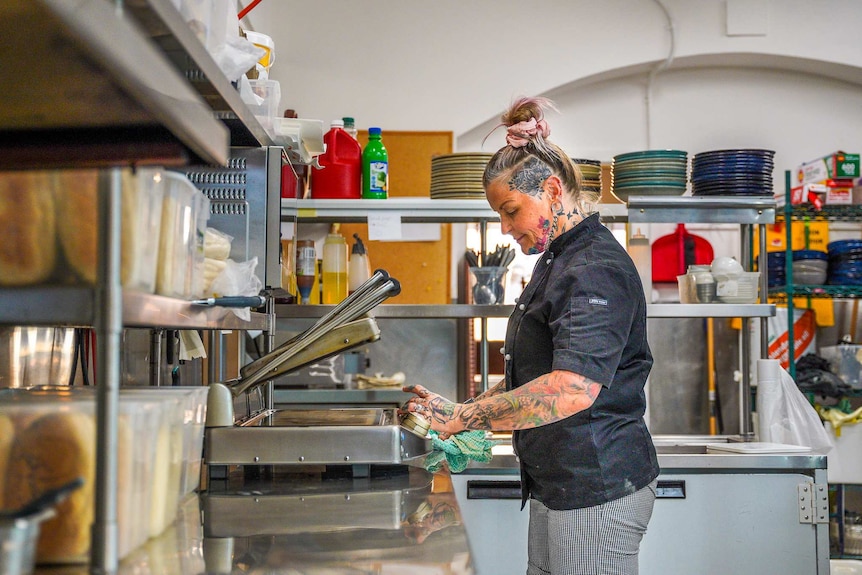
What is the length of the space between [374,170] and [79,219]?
2.21 metres

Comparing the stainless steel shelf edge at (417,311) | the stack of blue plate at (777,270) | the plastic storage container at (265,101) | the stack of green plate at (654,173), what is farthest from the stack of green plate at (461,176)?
the stack of blue plate at (777,270)

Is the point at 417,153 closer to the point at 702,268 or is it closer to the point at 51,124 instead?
the point at 702,268

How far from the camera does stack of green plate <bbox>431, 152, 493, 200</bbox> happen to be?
3162mm

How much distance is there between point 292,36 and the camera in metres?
5.36

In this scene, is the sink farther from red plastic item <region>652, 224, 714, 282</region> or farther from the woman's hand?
red plastic item <region>652, 224, 714, 282</region>

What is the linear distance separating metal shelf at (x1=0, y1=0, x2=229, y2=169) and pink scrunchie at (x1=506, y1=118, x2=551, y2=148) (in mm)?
1004

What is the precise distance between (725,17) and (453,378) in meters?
2.88

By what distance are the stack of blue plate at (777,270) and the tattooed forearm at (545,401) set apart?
10.9 feet

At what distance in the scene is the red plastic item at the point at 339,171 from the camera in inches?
126

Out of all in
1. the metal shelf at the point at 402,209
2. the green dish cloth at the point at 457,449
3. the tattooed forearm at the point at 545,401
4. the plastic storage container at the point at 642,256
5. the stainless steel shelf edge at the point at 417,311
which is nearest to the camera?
the tattooed forearm at the point at 545,401

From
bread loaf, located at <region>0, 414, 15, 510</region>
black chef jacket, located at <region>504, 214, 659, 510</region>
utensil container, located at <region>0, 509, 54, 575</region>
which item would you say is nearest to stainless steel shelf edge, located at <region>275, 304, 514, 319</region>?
black chef jacket, located at <region>504, 214, 659, 510</region>

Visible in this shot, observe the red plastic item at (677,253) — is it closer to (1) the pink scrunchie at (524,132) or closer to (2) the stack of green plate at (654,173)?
(2) the stack of green plate at (654,173)

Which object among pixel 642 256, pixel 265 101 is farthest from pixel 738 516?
pixel 265 101

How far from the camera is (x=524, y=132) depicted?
2.16 metres
